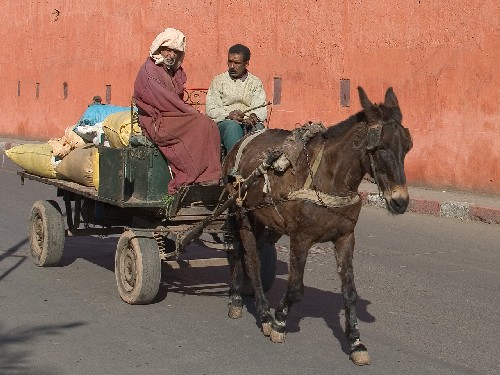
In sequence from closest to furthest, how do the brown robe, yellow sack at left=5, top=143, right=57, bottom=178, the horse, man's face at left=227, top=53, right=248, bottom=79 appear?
the horse < the brown robe < man's face at left=227, top=53, right=248, bottom=79 < yellow sack at left=5, top=143, right=57, bottom=178

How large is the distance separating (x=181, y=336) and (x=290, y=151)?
4.83 ft

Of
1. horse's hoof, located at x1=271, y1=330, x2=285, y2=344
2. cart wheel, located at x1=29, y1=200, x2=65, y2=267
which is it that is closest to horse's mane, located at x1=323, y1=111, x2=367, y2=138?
horse's hoof, located at x1=271, y1=330, x2=285, y2=344

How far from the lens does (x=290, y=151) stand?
6715 mm

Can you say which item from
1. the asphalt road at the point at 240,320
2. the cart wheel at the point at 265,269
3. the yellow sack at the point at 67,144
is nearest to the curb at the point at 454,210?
the asphalt road at the point at 240,320

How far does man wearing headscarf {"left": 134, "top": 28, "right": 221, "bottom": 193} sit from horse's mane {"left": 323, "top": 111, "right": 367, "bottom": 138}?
57.4 inches

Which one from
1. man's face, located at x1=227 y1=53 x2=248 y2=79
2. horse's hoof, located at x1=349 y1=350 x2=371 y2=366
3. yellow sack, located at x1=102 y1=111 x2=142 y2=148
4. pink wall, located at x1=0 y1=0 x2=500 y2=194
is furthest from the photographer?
pink wall, located at x1=0 y1=0 x2=500 y2=194

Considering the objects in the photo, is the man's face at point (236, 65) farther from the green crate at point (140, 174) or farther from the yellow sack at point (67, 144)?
the yellow sack at point (67, 144)

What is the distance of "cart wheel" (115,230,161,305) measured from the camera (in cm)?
785

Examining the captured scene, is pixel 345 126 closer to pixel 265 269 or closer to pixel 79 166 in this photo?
pixel 265 269

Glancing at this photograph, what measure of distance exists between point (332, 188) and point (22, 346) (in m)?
2.23

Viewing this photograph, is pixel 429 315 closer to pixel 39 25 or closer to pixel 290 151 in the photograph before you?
pixel 290 151

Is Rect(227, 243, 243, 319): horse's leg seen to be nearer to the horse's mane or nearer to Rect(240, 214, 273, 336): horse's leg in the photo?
Rect(240, 214, 273, 336): horse's leg

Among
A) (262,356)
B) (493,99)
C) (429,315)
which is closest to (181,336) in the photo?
(262,356)

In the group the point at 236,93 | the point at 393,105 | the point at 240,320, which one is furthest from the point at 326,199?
the point at 236,93
